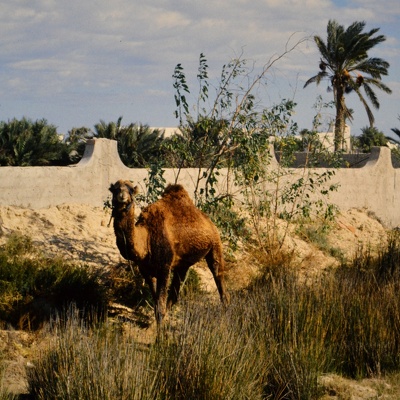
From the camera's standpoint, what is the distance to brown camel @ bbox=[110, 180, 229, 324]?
9.69 m

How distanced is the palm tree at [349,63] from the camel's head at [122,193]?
29112 mm

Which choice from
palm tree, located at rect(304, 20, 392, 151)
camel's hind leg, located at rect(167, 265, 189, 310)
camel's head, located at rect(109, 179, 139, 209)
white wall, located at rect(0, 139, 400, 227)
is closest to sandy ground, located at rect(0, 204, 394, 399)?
white wall, located at rect(0, 139, 400, 227)

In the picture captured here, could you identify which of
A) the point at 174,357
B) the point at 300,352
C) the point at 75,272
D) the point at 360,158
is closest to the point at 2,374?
the point at 174,357

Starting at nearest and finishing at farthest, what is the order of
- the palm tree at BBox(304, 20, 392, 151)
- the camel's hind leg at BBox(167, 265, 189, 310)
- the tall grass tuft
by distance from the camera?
the tall grass tuft < the camel's hind leg at BBox(167, 265, 189, 310) < the palm tree at BBox(304, 20, 392, 151)

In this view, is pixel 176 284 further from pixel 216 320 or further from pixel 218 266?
pixel 216 320

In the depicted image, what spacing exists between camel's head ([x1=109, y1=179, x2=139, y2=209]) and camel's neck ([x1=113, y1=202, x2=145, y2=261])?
0.24 ft

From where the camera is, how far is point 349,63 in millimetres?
39656

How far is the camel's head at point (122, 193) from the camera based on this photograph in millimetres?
9366

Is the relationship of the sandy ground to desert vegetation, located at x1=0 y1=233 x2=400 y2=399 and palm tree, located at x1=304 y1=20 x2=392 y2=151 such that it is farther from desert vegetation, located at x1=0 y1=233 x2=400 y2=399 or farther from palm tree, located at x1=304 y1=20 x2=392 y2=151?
palm tree, located at x1=304 y1=20 x2=392 y2=151

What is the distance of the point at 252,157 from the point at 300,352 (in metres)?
5.80

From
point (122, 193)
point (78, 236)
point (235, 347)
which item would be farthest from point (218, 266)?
point (235, 347)

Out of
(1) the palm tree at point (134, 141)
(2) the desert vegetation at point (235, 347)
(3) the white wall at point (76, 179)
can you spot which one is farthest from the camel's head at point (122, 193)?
(1) the palm tree at point (134, 141)

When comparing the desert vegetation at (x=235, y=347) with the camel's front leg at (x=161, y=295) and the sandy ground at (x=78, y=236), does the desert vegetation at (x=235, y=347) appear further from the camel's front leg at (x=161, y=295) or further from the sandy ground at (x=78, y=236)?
the sandy ground at (x=78, y=236)

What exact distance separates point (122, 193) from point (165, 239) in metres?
1.34
